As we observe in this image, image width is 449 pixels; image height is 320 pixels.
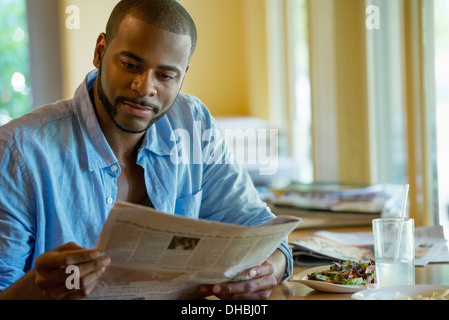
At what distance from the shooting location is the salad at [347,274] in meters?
1.12

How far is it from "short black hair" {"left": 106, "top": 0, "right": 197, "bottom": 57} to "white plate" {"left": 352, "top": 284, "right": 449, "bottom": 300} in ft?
2.03

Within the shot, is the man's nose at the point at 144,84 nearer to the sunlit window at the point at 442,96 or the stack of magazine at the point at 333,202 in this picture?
the stack of magazine at the point at 333,202

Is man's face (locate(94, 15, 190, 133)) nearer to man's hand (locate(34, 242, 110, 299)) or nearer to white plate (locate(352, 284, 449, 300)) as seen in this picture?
man's hand (locate(34, 242, 110, 299))

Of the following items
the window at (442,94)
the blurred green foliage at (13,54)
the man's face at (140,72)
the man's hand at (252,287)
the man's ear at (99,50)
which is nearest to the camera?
the man's hand at (252,287)

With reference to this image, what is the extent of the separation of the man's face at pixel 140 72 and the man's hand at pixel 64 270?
1.27ft

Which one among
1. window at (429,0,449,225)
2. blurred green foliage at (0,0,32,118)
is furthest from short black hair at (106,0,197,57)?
blurred green foliage at (0,0,32,118)

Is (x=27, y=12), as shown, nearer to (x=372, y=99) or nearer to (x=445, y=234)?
(x=372, y=99)

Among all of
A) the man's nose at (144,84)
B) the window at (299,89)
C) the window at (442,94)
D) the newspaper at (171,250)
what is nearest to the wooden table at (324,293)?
the newspaper at (171,250)

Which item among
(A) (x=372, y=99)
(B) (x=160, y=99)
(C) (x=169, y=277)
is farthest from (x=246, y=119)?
(C) (x=169, y=277)

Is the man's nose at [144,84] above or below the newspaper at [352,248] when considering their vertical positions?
above

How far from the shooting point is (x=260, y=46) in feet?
14.9

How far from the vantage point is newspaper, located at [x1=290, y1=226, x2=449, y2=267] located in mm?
1363

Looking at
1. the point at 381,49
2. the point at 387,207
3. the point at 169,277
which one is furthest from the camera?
the point at 381,49
